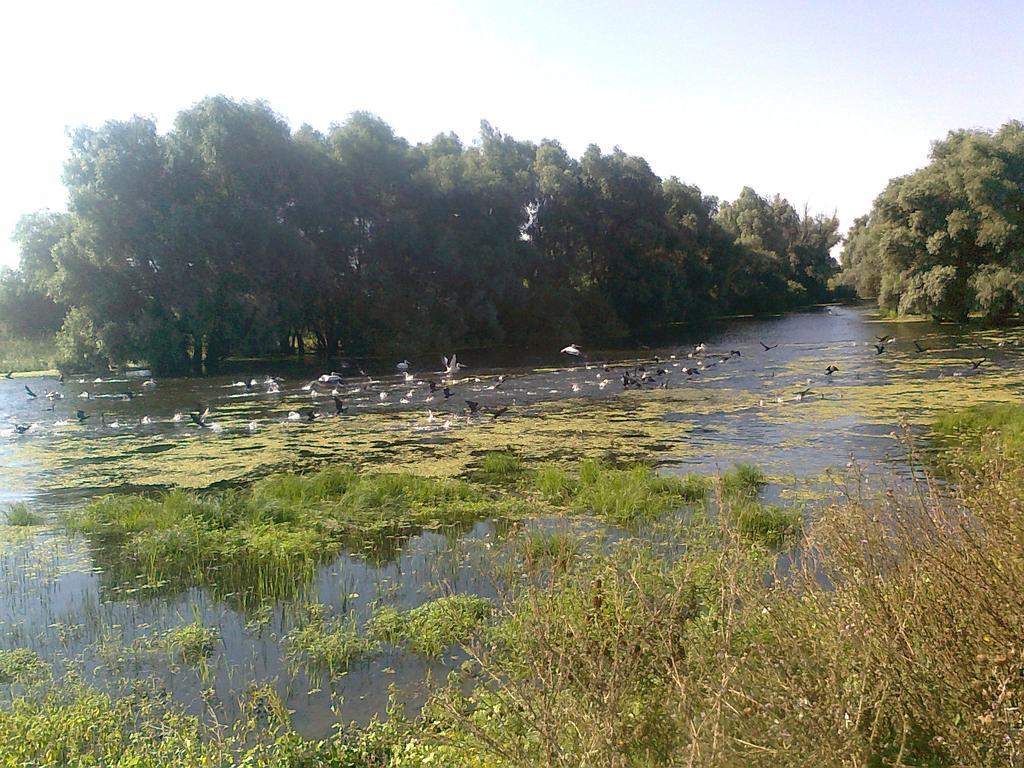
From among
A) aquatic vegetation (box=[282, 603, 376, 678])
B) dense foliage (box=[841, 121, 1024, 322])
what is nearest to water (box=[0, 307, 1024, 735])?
aquatic vegetation (box=[282, 603, 376, 678])

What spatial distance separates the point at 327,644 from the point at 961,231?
39.8 m

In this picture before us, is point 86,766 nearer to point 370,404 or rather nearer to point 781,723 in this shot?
point 781,723

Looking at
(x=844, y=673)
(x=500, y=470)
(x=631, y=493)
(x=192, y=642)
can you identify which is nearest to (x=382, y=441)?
(x=500, y=470)

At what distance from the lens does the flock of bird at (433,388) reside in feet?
57.4

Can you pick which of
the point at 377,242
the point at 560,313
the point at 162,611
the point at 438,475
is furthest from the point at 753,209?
the point at 162,611

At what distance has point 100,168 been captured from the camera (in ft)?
97.7

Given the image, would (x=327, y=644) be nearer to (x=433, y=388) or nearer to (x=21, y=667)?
(x=21, y=667)

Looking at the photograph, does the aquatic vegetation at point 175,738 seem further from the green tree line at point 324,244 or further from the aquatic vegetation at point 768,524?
the green tree line at point 324,244

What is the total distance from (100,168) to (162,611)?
28.1 metres

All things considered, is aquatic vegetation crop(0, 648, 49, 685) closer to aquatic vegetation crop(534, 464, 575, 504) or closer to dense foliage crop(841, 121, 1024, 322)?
aquatic vegetation crop(534, 464, 575, 504)

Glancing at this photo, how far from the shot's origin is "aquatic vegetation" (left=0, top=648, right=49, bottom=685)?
5.47 metres

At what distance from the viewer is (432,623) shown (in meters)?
5.99

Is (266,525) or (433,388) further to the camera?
(433,388)

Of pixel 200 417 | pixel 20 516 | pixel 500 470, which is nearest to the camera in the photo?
pixel 20 516
